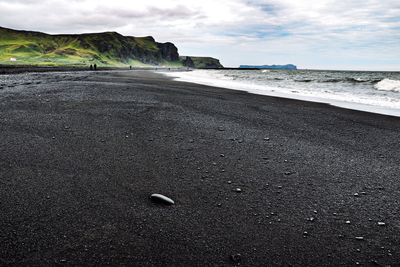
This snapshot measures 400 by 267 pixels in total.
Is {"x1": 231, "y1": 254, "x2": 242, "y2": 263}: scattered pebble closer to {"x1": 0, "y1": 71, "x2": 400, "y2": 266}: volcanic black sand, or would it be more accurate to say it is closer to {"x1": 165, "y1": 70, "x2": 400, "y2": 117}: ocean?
{"x1": 0, "y1": 71, "x2": 400, "y2": 266}: volcanic black sand

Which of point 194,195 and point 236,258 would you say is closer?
point 236,258

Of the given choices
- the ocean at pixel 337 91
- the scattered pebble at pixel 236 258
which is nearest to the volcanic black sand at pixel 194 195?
the scattered pebble at pixel 236 258

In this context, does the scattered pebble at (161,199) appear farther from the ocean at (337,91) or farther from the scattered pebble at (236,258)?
the ocean at (337,91)

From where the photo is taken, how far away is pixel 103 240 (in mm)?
2697

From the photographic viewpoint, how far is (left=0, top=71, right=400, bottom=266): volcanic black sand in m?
2.62

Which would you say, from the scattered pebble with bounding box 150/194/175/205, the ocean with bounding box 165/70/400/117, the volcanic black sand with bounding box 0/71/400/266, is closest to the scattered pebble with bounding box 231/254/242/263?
the volcanic black sand with bounding box 0/71/400/266

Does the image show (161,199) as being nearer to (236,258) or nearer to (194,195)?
(194,195)

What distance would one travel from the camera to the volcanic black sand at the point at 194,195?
2623mm

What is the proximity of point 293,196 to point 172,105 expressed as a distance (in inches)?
304

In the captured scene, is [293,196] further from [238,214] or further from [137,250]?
[137,250]

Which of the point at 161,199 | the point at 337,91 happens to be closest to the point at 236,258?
the point at 161,199

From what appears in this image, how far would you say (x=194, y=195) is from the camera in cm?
374

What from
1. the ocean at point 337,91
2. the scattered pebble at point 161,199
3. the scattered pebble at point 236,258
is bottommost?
the scattered pebble at point 236,258

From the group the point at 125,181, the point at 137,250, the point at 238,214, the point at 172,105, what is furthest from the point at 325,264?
the point at 172,105
